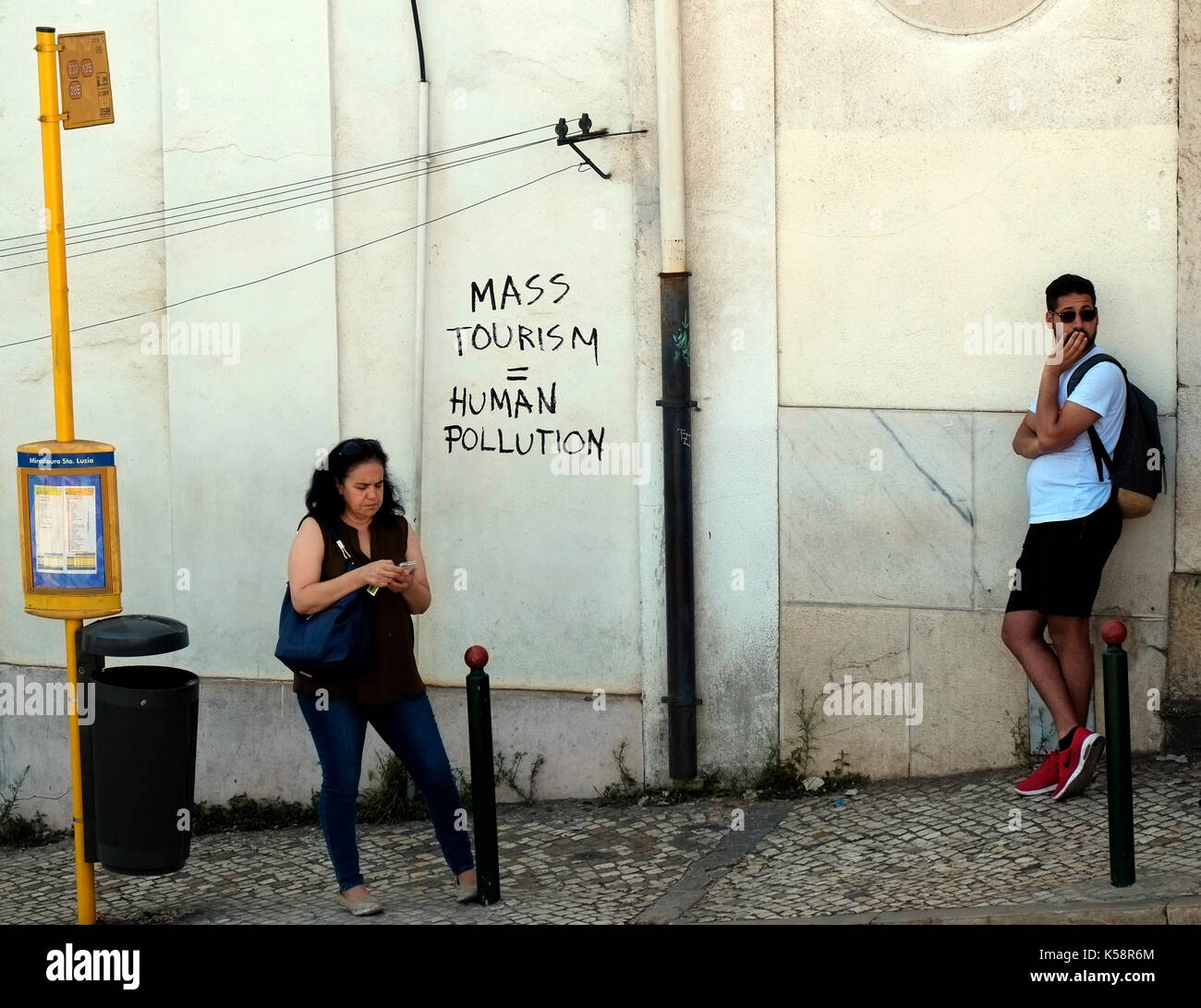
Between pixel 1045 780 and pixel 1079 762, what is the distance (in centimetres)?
→ 22

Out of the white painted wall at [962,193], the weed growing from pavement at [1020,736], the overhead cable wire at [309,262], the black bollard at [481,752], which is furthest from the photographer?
the overhead cable wire at [309,262]

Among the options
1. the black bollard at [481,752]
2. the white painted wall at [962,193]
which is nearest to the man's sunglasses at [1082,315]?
the white painted wall at [962,193]

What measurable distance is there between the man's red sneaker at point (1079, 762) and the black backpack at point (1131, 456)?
902 mm

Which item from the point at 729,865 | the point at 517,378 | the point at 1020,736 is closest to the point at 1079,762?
the point at 1020,736

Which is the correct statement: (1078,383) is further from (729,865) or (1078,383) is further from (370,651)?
(370,651)

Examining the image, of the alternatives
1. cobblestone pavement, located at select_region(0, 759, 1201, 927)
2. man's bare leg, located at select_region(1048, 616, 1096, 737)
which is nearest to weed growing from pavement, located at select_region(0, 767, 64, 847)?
cobblestone pavement, located at select_region(0, 759, 1201, 927)

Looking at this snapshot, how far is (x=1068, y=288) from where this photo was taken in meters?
6.34

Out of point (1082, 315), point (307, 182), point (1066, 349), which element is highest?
point (307, 182)

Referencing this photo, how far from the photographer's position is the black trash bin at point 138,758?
19.0ft

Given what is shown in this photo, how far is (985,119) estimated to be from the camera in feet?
22.1

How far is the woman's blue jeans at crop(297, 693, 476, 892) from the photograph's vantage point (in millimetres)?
5797

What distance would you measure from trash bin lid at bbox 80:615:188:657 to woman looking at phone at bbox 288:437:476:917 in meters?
0.48

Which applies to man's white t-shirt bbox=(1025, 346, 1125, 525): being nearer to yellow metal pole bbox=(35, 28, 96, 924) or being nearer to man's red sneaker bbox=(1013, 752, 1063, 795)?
man's red sneaker bbox=(1013, 752, 1063, 795)

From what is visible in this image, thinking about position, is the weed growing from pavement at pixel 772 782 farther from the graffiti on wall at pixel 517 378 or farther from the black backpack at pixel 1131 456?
the black backpack at pixel 1131 456
